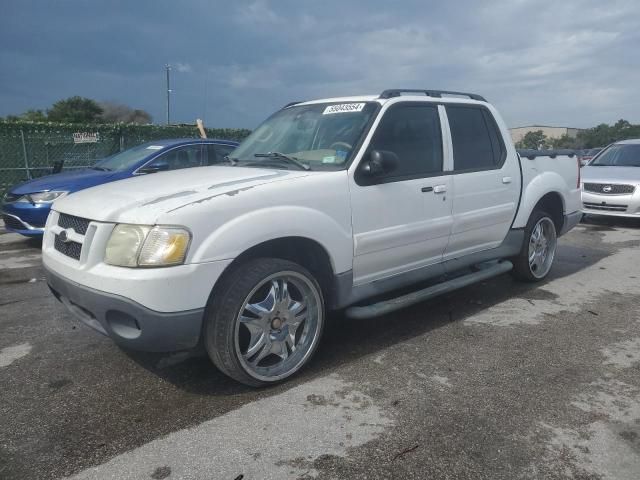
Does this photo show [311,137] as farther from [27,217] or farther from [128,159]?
[27,217]

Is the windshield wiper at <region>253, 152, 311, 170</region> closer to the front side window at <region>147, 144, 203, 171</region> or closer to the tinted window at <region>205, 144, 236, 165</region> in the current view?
the front side window at <region>147, 144, 203, 171</region>

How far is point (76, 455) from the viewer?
243 cm

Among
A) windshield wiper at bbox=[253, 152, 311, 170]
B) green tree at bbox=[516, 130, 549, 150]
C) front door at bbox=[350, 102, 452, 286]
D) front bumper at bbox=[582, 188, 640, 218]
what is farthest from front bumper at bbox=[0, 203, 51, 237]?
front bumper at bbox=[582, 188, 640, 218]

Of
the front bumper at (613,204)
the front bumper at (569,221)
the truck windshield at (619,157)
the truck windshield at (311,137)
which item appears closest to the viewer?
the truck windshield at (311,137)

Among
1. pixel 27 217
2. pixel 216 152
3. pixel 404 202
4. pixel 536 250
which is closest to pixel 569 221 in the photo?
pixel 536 250

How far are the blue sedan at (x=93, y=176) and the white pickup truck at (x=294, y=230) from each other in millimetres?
3475

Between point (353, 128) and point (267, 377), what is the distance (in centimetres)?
185

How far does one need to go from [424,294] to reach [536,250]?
2.09 m

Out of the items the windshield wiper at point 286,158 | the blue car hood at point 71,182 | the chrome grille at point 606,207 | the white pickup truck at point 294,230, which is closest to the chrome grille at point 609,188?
the chrome grille at point 606,207

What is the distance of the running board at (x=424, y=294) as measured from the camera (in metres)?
3.50

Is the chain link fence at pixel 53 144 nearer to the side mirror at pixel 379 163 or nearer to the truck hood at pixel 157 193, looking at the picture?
the truck hood at pixel 157 193

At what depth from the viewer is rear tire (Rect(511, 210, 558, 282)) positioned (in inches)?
203

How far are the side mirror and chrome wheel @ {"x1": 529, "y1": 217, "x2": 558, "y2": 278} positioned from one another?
7.89 ft

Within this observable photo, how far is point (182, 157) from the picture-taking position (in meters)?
7.73
